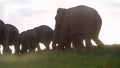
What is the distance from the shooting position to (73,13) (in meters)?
20.7

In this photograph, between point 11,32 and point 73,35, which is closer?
point 73,35

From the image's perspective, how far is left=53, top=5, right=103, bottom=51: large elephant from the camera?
1984 centimetres

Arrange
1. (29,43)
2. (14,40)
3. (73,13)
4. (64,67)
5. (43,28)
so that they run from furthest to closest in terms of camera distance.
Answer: (43,28), (14,40), (29,43), (73,13), (64,67)

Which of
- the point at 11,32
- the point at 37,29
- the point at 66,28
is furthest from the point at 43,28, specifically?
the point at 66,28

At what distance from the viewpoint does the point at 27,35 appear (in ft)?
105

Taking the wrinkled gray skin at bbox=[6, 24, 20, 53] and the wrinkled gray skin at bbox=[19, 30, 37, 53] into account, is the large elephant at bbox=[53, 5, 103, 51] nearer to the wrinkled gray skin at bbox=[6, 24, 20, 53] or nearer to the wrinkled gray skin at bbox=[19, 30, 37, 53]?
the wrinkled gray skin at bbox=[19, 30, 37, 53]

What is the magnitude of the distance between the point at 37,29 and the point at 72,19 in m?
17.9

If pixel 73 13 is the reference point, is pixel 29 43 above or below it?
below

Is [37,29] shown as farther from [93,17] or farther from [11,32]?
[93,17]

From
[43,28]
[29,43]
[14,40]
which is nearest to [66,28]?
[29,43]

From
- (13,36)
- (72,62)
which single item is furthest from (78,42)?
(13,36)

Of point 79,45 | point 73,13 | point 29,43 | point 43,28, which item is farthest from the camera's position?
point 43,28

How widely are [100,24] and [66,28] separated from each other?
5.93 ft

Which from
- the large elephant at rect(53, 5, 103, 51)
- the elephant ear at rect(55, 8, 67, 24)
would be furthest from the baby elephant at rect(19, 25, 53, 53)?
the large elephant at rect(53, 5, 103, 51)
